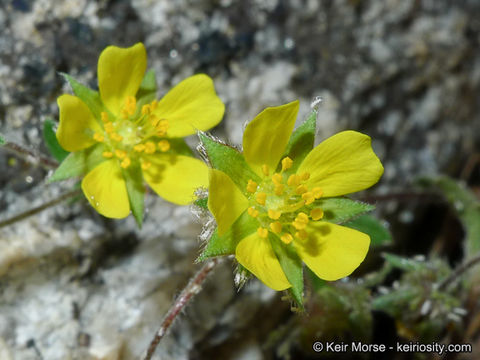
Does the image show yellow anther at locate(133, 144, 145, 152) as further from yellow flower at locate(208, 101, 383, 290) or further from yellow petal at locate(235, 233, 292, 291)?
yellow petal at locate(235, 233, 292, 291)

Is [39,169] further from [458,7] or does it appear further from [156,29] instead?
[458,7]

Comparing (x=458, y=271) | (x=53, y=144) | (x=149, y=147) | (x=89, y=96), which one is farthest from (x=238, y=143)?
(x=458, y=271)

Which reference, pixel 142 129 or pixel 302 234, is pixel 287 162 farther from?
pixel 142 129

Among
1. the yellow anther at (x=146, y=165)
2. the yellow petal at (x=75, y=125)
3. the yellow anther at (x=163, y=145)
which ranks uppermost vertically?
the yellow petal at (x=75, y=125)

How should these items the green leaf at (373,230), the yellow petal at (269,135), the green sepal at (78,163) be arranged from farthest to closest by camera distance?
the green leaf at (373,230)
the green sepal at (78,163)
the yellow petal at (269,135)

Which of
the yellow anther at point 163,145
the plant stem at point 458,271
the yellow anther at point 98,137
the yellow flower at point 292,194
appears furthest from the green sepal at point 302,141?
the plant stem at point 458,271

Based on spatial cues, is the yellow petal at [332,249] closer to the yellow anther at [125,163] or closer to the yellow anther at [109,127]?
the yellow anther at [125,163]
